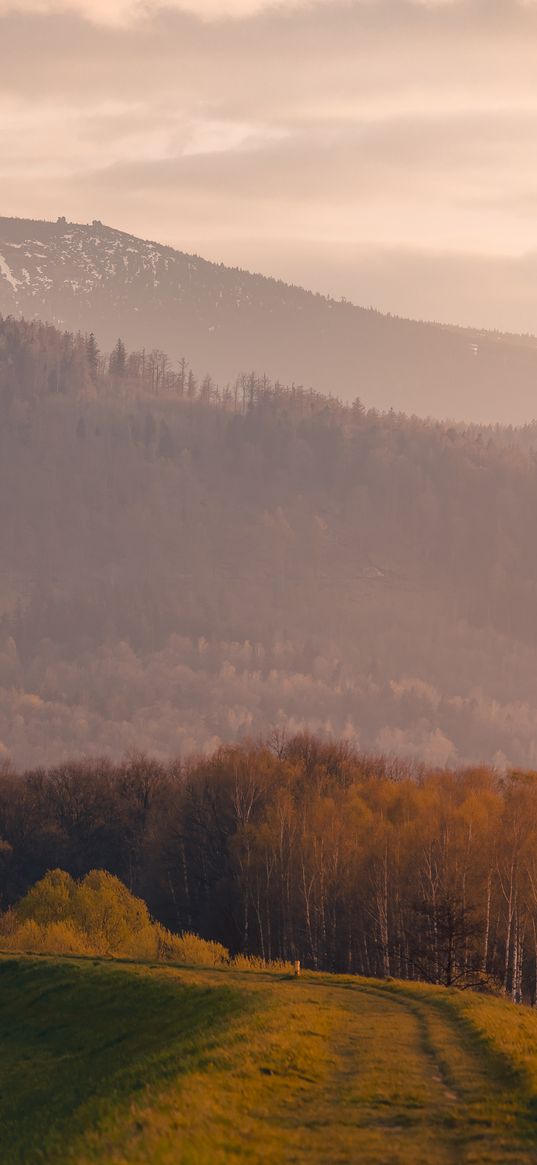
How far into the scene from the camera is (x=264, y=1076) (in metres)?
36.4

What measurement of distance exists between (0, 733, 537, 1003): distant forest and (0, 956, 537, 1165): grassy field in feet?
108

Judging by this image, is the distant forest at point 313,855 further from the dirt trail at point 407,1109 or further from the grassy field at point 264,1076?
the dirt trail at point 407,1109

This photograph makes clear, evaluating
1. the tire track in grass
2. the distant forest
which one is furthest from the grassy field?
the distant forest

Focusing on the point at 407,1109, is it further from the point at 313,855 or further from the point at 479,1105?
the point at 313,855

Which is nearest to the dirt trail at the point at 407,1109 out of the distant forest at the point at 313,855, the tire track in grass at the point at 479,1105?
the tire track in grass at the point at 479,1105

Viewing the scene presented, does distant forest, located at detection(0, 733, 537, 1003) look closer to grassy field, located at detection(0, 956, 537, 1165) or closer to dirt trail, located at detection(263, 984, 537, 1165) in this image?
grassy field, located at detection(0, 956, 537, 1165)

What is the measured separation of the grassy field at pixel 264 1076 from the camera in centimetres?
3067

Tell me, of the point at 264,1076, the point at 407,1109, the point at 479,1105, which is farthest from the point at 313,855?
the point at 479,1105

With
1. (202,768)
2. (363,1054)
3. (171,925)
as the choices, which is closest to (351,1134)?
(363,1054)

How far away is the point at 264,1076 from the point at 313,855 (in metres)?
99.7

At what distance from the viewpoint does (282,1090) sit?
35.5m

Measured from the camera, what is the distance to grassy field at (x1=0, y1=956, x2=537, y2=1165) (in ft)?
101

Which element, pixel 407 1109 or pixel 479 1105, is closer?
pixel 479 1105

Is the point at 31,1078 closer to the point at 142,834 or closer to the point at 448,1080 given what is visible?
the point at 448,1080
